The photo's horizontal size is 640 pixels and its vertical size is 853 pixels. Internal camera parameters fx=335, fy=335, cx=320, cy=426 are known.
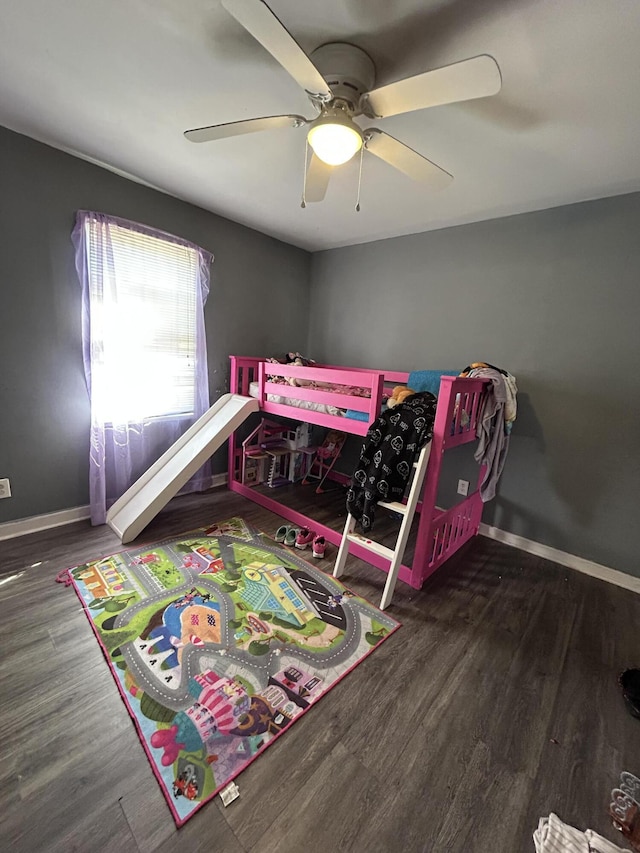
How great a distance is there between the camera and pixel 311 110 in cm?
160

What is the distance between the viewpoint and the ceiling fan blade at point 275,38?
2.82 ft

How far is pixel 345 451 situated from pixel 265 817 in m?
2.82

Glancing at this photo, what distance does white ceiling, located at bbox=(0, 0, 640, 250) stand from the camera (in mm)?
1104

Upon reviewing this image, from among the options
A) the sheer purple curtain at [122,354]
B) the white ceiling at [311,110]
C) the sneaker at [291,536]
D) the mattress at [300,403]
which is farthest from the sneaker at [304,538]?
the white ceiling at [311,110]

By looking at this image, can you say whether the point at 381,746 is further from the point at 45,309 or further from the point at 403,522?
the point at 45,309

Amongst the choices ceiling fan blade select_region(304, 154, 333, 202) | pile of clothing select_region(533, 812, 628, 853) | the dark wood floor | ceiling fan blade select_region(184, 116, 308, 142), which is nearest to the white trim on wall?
the dark wood floor

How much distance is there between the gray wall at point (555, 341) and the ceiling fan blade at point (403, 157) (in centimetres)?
→ 119

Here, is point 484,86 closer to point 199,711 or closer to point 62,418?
point 199,711

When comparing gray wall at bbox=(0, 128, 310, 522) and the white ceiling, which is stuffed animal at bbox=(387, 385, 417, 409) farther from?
gray wall at bbox=(0, 128, 310, 522)

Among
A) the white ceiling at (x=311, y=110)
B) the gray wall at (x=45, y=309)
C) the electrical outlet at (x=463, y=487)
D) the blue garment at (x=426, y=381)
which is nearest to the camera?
the white ceiling at (x=311, y=110)

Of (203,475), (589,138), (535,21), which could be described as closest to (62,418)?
(203,475)

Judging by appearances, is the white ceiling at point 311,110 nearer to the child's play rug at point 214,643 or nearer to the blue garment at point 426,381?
the blue garment at point 426,381

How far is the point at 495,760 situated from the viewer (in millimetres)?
1142

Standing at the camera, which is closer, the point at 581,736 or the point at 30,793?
the point at 30,793
